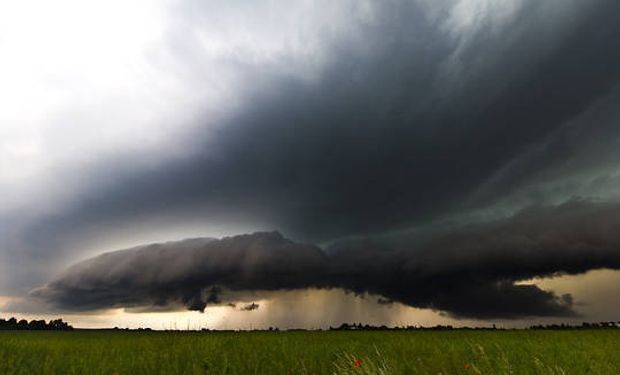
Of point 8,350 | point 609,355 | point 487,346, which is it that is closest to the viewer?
point 8,350

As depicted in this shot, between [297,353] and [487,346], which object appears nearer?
[297,353]

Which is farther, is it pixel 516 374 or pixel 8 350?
pixel 8 350

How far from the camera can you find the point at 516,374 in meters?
15.6

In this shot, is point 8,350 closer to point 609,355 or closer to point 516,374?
point 516,374

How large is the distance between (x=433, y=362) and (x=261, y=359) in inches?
235

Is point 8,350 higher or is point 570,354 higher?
point 8,350

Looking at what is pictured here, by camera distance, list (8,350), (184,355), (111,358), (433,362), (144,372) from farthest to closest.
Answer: (8,350) < (111,358) < (184,355) < (433,362) < (144,372)

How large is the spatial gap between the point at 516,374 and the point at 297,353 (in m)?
8.26

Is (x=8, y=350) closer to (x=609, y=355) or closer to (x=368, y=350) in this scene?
(x=368, y=350)

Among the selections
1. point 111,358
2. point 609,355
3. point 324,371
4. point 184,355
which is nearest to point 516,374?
point 324,371

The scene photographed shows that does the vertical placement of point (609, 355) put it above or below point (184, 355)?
below

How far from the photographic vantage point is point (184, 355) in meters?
17.8

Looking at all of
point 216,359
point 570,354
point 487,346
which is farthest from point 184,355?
point 487,346

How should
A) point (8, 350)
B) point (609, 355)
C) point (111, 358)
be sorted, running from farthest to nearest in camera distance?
1. point (609, 355)
2. point (8, 350)
3. point (111, 358)
